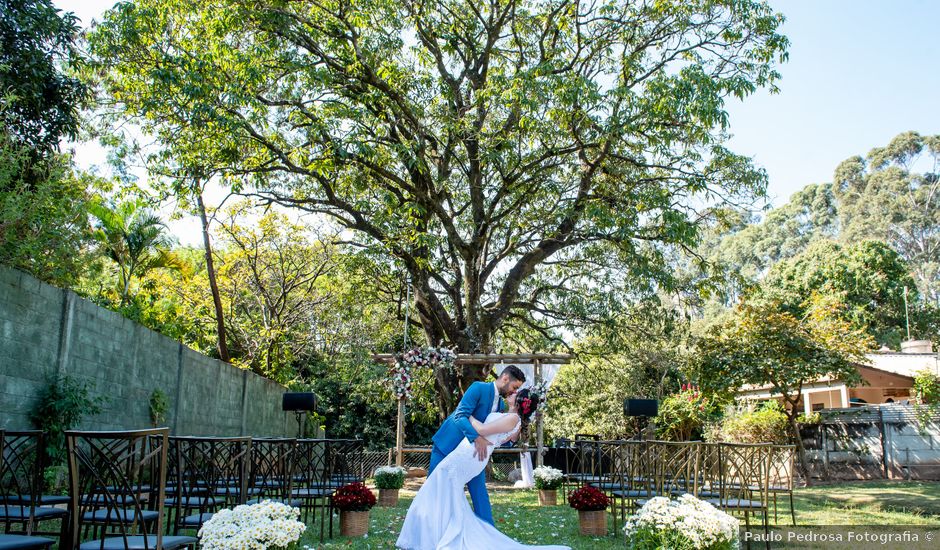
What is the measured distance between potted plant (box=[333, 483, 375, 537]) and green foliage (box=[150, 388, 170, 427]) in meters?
3.77

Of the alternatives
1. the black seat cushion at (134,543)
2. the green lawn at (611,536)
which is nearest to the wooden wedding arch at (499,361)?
the green lawn at (611,536)

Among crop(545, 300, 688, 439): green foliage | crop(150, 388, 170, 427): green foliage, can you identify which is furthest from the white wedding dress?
crop(545, 300, 688, 439): green foliage

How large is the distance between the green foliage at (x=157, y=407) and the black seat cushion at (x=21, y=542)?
6658 mm

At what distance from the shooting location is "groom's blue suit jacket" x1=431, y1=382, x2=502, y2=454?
495 centimetres

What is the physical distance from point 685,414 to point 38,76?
16965 millimetres

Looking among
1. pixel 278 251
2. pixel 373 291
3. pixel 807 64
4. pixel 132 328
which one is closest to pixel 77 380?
pixel 132 328

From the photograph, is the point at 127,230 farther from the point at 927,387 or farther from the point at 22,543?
the point at 927,387

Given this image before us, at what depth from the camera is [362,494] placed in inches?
272

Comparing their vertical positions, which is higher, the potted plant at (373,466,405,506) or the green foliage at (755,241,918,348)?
the green foliage at (755,241,918,348)

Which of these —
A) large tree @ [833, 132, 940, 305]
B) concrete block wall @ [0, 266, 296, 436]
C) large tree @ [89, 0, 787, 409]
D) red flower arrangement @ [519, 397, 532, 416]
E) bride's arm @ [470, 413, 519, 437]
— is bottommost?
bride's arm @ [470, 413, 519, 437]

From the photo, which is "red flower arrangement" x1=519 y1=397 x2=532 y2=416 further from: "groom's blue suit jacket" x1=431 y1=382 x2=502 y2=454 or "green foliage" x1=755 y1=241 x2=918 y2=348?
"green foliage" x1=755 y1=241 x2=918 y2=348

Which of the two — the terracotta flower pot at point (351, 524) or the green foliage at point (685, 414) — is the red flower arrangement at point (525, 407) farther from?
the green foliage at point (685, 414)

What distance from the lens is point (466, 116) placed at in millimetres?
12836

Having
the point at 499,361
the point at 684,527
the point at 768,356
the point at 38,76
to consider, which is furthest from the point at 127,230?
the point at 768,356
